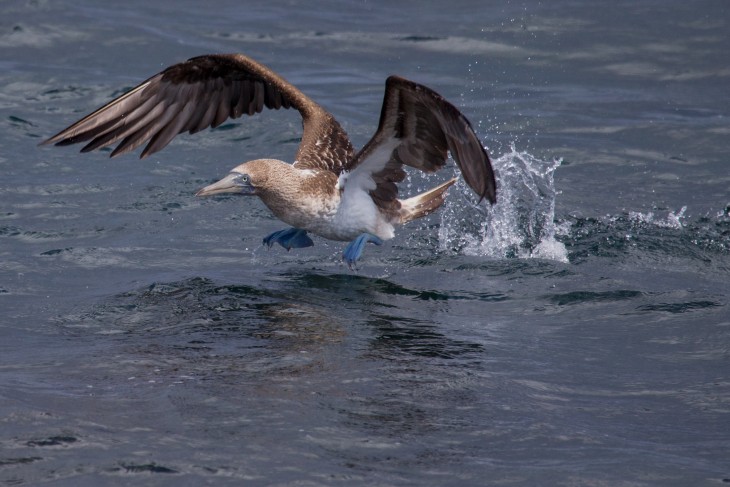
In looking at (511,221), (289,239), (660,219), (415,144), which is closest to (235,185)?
(289,239)

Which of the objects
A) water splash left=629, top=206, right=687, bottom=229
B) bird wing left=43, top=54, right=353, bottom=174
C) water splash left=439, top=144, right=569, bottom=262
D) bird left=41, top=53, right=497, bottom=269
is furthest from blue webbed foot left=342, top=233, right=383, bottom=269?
Answer: water splash left=629, top=206, right=687, bottom=229

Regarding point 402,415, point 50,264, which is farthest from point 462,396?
point 50,264

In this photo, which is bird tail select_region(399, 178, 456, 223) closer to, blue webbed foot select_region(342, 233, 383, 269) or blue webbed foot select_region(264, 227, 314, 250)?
blue webbed foot select_region(342, 233, 383, 269)

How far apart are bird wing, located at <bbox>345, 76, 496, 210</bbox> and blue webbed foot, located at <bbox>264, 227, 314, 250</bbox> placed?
1.93ft

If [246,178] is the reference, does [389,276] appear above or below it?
below

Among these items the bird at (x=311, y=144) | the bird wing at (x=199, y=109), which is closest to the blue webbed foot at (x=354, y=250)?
the bird at (x=311, y=144)

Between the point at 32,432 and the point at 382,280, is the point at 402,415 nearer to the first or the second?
the point at 32,432

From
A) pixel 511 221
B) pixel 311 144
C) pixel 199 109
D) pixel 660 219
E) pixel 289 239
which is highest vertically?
pixel 199 109

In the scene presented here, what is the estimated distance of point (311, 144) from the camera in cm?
818

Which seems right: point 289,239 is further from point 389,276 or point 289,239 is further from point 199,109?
point 199,109

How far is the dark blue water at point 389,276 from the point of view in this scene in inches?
194

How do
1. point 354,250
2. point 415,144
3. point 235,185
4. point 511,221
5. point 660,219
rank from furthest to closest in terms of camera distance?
point 660,219 → point 511,221 → point 354,250 → point 415,144 → point 235,185

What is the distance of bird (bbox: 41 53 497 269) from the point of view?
678 cm

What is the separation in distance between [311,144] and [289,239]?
31.4 inches
